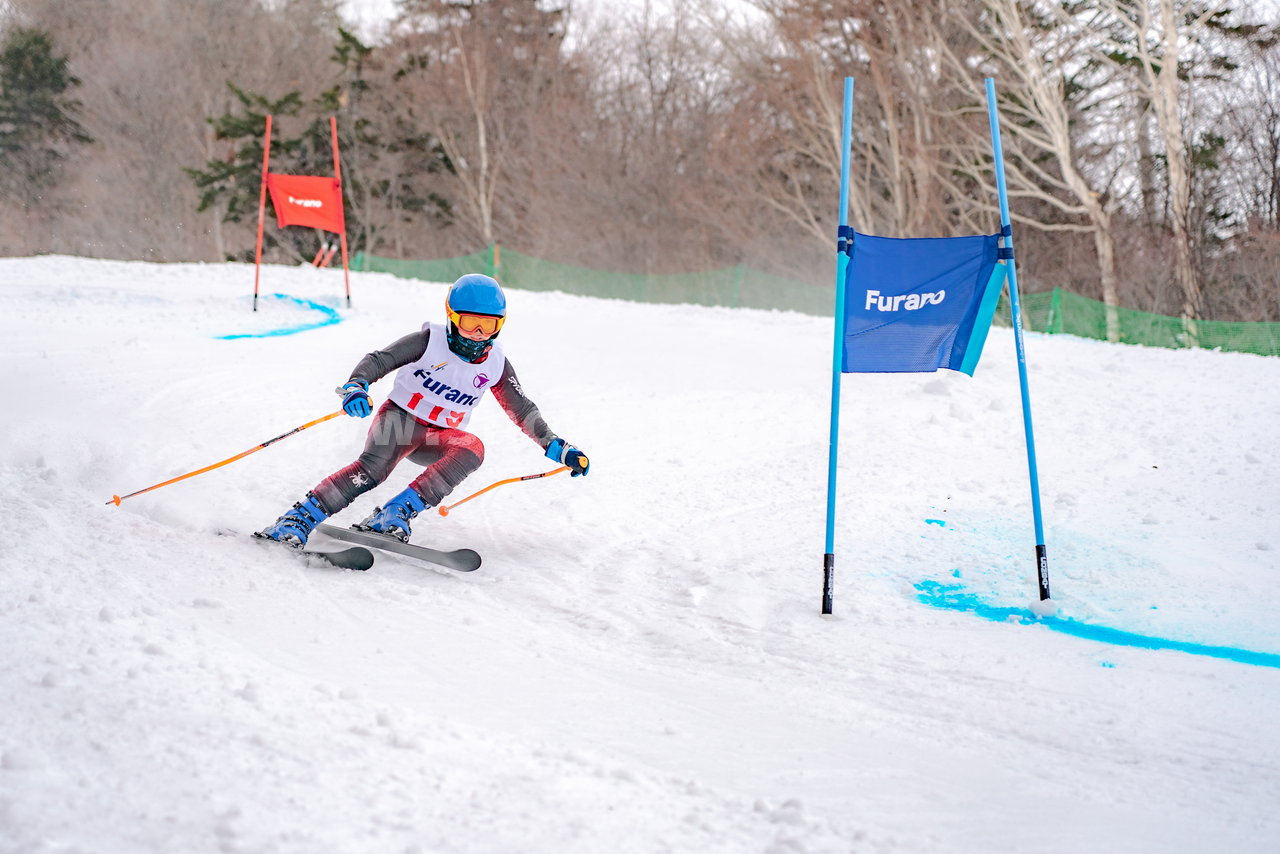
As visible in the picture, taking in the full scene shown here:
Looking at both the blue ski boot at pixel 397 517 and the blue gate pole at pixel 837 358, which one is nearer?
the blue gate pole at pixel 837 358

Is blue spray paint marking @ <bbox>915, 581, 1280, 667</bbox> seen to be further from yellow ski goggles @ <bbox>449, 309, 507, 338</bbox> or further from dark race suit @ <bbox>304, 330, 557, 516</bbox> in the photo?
yellow ski goggles @ <bbox>449, 309, 507, 338</bbox>

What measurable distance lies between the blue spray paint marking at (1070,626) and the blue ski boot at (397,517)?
254 centimetres

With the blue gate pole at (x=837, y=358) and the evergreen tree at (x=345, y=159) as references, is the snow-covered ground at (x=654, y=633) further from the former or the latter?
the evergreen tree at (x=345, y=159)

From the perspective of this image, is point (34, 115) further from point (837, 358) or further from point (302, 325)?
point (837, 358)

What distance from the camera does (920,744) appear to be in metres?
3.10

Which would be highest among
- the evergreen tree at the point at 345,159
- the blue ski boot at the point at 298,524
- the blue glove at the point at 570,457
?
the evergreen tree at the point at 345,159

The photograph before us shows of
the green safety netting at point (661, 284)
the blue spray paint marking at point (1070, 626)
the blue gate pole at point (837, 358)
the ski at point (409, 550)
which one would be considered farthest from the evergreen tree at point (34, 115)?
the blue spray paint marking at point (1070, 626)

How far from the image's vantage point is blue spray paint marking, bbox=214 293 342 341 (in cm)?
1093

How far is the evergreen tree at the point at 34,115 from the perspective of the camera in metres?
35.0

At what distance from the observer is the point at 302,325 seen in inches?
483

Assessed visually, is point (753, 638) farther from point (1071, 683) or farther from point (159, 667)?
point (159, 667)

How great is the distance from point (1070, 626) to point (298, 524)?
3563 mm

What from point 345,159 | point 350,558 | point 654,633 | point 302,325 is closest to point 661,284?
point 302,325

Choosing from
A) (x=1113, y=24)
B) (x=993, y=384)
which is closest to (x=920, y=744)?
(x=993, y=384)
